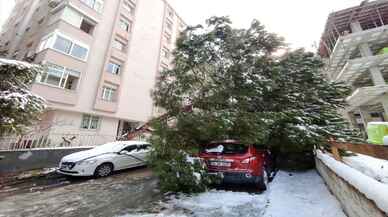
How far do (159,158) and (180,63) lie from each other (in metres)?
4.01

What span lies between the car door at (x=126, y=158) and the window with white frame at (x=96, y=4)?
46.0 feet

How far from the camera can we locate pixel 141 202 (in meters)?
5.05

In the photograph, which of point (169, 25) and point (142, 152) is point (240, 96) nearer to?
point (142, 152)

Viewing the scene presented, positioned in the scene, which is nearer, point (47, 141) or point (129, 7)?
point (47, 141)

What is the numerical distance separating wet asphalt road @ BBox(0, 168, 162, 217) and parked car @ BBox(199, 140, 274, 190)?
6.27 ft

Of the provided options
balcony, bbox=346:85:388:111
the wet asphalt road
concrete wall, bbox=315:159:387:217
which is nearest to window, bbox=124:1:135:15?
the wet asphalt road

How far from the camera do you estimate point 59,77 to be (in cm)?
1377

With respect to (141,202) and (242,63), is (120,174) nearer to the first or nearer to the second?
(141,202)

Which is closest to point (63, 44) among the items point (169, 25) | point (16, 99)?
point (16, 99)

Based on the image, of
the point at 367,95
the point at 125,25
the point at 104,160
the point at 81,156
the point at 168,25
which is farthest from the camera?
the point at 168,25

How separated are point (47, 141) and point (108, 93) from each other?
826 centimetres

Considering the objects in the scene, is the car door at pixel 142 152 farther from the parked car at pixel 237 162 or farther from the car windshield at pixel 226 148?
the parked car at pixel 237 162

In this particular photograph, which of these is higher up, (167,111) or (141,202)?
(167,111)

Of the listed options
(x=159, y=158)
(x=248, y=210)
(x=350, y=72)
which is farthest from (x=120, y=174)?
(x=350, y=72)
